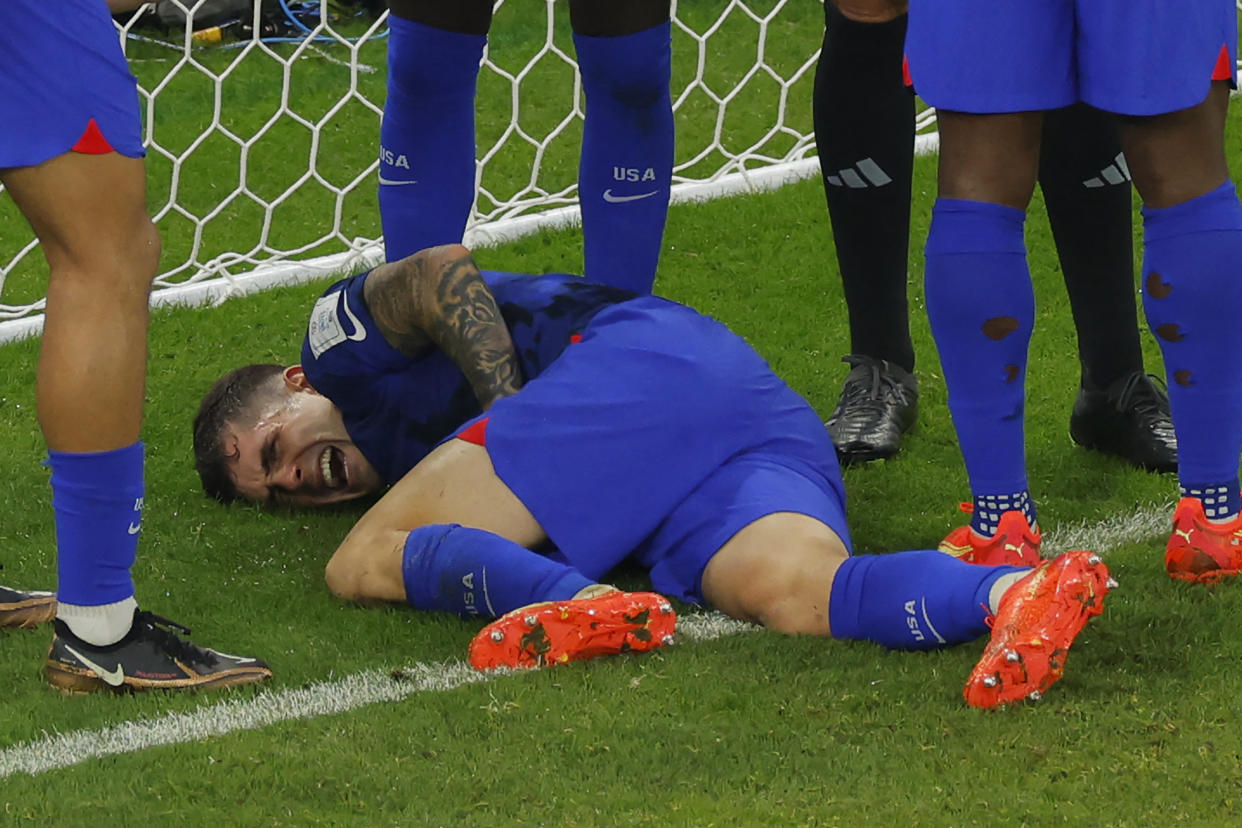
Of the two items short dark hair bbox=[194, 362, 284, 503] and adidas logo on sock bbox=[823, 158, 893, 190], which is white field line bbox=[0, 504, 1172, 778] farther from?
adidas logo on sock bbox=[823, 158, 893, 190]

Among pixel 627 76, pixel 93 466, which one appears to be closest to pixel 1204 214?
pixel 627 76

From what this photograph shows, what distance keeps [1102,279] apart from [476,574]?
3.89 feet

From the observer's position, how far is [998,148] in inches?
82.9

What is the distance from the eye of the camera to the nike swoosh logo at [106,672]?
79.8 inches

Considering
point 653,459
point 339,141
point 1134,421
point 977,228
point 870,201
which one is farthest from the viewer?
point 339,141

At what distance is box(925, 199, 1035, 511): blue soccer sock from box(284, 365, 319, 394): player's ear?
1015mm

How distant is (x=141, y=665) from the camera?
2051 mm

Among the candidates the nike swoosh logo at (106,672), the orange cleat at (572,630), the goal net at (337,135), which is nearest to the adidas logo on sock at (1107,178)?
the orange cleat at (572,630)

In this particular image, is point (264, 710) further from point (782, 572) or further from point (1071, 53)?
point (1071, 53)

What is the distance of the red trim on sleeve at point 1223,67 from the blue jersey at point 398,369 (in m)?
0.88

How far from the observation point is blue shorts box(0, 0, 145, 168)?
1851 mm

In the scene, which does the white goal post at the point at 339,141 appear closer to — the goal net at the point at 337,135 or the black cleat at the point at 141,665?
the goal net at the point at 337,135

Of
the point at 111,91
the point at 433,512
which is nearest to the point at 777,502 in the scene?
the point at 433,512

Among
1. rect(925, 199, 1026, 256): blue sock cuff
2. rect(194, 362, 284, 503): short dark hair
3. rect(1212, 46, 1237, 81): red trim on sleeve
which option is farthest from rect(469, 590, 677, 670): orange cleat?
rect(1212, 46, 1237, 81): red trim on sleeve
